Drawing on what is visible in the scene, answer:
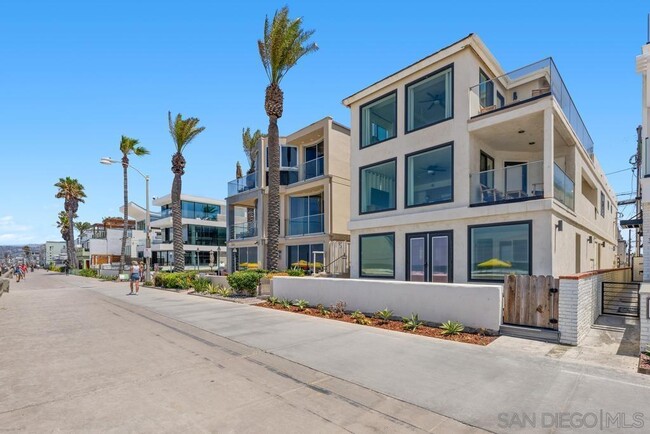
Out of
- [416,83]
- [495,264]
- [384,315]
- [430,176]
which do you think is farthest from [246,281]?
[416,83]

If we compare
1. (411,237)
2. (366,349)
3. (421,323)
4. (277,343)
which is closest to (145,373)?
(277,343)

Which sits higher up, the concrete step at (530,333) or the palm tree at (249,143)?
the palm tree at (249,143)

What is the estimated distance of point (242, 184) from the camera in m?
28.0

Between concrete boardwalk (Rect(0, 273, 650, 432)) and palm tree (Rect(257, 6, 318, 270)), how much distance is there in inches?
421

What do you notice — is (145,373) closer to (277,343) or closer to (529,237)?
(277,343)

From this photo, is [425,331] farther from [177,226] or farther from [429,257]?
[177,226]

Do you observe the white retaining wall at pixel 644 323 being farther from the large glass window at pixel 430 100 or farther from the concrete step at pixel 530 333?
the large glass window at pixel 430 100

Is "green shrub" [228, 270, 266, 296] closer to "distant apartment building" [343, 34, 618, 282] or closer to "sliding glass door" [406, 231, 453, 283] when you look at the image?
"distant apartment building" [343, 34, 618, 282]

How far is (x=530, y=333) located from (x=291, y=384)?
20.2ft

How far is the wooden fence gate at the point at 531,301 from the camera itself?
8.64m

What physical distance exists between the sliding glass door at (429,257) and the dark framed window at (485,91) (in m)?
5.56

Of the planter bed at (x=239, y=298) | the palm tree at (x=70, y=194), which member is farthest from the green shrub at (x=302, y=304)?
the palm tree at (x=70, y=194)

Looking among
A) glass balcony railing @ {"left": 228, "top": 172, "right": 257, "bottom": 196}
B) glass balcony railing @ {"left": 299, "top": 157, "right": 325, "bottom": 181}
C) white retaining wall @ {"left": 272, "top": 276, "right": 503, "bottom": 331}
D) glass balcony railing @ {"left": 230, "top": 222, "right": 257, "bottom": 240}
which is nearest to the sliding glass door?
white retaining wall @ {"left": 272, "top": 276, "right": 503, "bottom": 331}

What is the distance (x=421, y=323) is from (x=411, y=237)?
5180 millimetres
